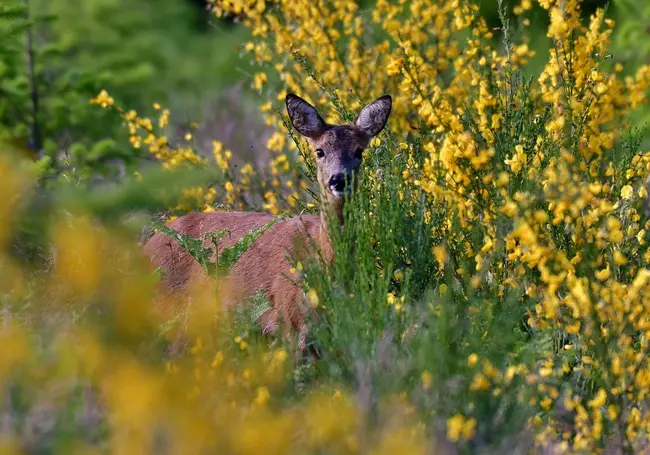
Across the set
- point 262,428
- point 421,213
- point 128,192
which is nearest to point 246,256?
point 421,213

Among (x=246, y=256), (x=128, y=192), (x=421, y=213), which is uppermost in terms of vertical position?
(x=128, y=192)

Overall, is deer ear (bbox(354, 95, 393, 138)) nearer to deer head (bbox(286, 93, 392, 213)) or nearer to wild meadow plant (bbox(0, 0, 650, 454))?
deer head (bbox(286, 93, 392, 213))

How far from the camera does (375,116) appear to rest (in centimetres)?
686

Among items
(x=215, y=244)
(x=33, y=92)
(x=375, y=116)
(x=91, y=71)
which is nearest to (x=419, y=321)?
(x=215, y=244)

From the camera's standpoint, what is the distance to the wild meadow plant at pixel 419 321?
144 inches

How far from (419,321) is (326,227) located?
142 centimetres

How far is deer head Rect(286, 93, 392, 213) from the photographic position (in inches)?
258

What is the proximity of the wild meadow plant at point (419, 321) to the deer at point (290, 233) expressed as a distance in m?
0.15

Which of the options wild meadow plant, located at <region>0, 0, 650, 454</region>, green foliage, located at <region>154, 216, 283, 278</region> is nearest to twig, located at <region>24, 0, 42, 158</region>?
wild meadow plant, located at <region>0, 0, 650, 454</region>

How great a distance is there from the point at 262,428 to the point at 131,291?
71 cm

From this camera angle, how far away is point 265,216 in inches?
287

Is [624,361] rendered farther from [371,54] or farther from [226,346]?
[371,54]

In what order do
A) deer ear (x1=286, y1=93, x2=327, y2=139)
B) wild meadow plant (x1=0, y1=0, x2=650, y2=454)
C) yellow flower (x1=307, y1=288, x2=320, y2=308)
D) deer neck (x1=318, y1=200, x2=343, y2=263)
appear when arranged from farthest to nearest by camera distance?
deer ear (x1=286, y1=93, x2=327, y2=139) → deer neck (x1=318, y1=200, x2=343, y2=263) → yellow flower (x1=307, y1=288, x2=320, y2=308) → wild meadow plant (x1=0, y1=0, x2=650, y2=454)

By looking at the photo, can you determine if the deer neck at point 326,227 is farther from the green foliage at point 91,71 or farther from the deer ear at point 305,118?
the green foliage at point 91,71
